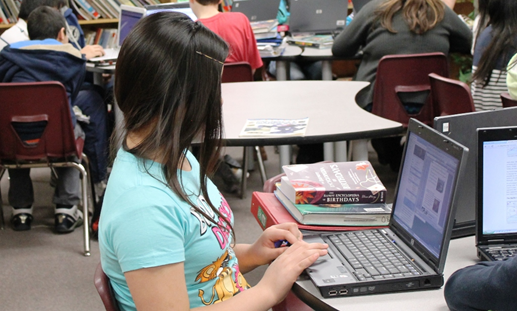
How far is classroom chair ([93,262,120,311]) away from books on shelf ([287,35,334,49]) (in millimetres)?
2980

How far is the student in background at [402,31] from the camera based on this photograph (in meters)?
2.96

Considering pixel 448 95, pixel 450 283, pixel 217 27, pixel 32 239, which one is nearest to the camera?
pixel 450 283

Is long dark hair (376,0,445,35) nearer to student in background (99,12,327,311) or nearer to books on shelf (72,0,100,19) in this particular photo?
student in background (99,12,327,311)

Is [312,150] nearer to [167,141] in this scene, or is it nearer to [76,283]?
[76,283]

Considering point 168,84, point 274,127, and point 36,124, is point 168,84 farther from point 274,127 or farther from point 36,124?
point 36,124

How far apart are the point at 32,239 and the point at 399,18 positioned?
86.1 inches

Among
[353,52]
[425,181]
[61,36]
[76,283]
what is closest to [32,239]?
[76,283]

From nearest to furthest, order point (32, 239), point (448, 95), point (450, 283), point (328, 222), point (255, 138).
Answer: point (450, 283), point (328, 222), point (255, 138), point (448, 95), point (32, 239)

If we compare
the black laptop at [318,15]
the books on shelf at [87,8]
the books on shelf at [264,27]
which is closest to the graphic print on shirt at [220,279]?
the books on shelf at [264,27]

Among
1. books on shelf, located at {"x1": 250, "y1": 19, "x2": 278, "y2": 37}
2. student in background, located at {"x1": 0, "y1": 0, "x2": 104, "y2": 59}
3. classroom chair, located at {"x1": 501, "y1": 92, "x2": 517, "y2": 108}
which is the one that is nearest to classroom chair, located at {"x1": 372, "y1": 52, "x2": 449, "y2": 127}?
classroom chair, located at {"x1": 501, "y1": 92, "x2": 517, "y2": 108}

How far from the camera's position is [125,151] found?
1.02 meters

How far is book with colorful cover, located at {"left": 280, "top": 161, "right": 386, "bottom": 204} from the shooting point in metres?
1.26

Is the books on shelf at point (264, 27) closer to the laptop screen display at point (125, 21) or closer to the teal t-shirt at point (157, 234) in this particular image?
the laptop screen display at point (125, 21)

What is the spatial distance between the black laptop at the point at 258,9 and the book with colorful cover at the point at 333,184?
2959 mm
